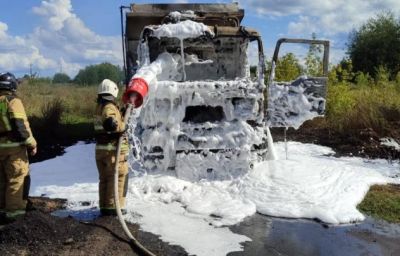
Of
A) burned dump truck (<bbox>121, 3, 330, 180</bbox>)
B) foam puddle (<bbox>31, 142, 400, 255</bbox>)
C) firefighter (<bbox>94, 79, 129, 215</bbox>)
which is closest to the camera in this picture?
foam puddle (<bbox>31, 142, 400, 255</bbox>)

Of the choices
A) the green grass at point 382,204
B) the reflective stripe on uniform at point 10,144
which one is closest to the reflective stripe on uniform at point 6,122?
the reflective stripe on uniform at point 10,144

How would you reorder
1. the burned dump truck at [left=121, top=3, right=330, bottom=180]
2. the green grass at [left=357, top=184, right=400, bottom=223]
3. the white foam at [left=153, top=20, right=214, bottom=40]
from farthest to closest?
the white foam at [left=153, top=20, right=214, bottom=40] < the burned dump truck at [left=121, top=3, right=330, bottom=180] < the green grass at [left=357, top=184, right=400, bottom=223]

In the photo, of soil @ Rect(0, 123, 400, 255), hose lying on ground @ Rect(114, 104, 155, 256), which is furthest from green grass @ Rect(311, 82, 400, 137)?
soil @ Rect(0, 123, 400, 255)

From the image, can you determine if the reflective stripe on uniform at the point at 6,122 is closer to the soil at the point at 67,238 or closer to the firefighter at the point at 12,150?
the firefighter at the point at 12,150

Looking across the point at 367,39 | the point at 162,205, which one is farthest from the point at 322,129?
the point at 367,39

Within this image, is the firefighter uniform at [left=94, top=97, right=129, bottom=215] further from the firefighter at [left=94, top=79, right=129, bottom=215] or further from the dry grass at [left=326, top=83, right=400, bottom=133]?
the dry grass at [left=326, top=83, right=400, bottom=133]

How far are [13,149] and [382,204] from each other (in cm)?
452

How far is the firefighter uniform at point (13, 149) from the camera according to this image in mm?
5367

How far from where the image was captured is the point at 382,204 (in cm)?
621

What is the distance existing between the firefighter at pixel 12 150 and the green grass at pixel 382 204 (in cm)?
409

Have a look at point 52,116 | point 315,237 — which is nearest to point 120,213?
point 315,237

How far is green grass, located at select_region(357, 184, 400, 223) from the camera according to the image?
19.4 feet

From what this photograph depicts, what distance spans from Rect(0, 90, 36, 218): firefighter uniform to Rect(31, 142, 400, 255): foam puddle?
0.85m

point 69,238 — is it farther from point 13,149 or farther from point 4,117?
point 4,117
